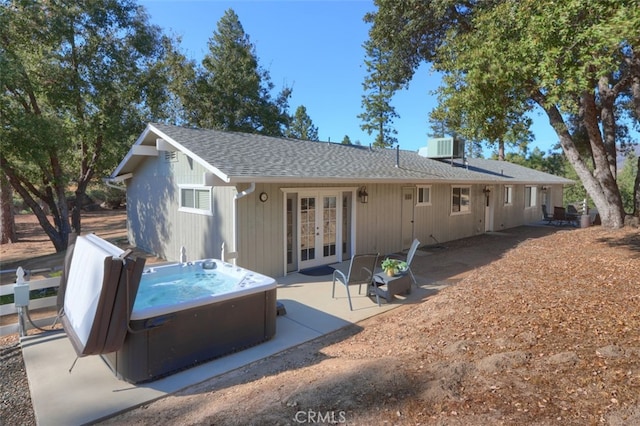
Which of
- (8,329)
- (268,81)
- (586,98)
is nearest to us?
(8,329)

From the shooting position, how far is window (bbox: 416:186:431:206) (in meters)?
11.9

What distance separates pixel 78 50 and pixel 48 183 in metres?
5.44

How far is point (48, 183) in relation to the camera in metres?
13.9

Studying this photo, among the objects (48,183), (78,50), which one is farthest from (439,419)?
(78,50)

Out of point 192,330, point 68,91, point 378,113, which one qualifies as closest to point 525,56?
point 192,330

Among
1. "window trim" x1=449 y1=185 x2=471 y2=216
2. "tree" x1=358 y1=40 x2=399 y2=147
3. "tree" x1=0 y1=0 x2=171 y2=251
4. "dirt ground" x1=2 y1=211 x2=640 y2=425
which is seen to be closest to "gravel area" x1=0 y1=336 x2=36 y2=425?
"dirt ground" x1=2 y1=211 x2=640 y2=425

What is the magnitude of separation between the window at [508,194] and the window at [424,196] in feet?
22.0

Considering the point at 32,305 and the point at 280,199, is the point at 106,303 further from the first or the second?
the point at 280,199

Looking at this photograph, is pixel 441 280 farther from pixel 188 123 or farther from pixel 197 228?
pixel 188 123

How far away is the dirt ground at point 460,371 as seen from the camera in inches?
104

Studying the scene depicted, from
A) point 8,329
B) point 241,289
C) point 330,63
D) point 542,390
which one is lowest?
point 8,329

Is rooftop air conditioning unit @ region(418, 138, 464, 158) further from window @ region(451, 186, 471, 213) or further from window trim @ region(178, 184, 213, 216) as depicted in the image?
window trim @ region(178, 184, 213, 216)

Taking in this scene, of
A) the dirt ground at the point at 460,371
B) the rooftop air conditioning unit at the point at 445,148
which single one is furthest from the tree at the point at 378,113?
the dirt ground at the point at 460,371

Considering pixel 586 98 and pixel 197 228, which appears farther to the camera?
pixel 586 98
